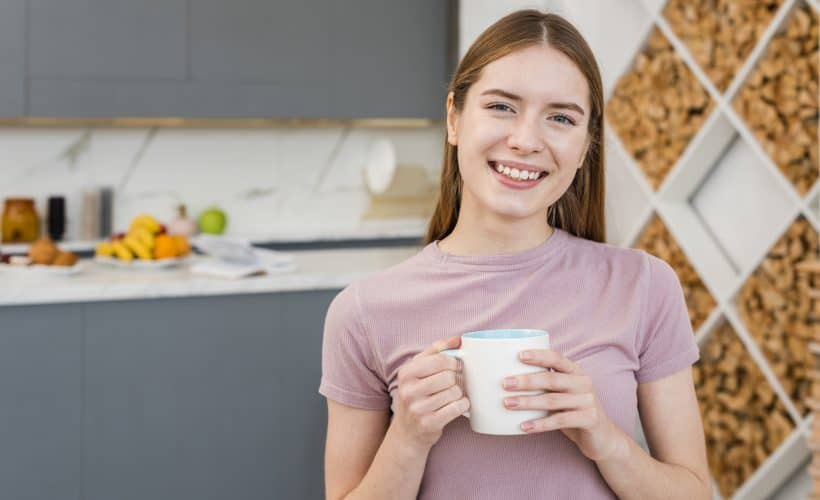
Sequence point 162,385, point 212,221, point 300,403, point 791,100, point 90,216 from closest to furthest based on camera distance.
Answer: point 791,100 < point 162,385 < point 300,403 < point 90,216 < point 212,221

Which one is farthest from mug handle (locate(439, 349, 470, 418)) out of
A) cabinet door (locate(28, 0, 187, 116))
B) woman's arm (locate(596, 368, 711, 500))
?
cabinet door (locate(28, 0, 187, 116))

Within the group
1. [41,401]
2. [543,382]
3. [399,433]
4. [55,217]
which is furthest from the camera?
[55,217]

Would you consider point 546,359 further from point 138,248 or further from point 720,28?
point 138,248

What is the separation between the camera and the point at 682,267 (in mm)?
2742

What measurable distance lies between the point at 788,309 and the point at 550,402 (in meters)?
1.69

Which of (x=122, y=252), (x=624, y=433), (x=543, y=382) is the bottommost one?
(x=122, y=252)

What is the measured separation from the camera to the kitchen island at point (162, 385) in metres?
2.44

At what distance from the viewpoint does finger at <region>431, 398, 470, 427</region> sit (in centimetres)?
91

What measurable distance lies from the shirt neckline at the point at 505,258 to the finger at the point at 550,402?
249 mm

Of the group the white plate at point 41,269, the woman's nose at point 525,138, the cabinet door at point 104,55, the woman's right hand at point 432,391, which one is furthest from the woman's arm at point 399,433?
the cabinet door at point 104,55

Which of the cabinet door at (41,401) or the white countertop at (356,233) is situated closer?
the cabinet door at (41,401)

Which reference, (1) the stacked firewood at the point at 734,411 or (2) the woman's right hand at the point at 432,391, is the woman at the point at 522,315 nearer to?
(2) the woman's right hand at the point at 432,391

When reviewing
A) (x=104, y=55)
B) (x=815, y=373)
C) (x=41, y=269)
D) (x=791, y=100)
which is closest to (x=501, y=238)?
(x=815, y=373)

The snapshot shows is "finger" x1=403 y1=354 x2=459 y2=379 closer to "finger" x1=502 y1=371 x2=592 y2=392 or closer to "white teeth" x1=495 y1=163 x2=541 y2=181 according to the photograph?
"finger" x1=502 y1=371 x2=592 y2=392
